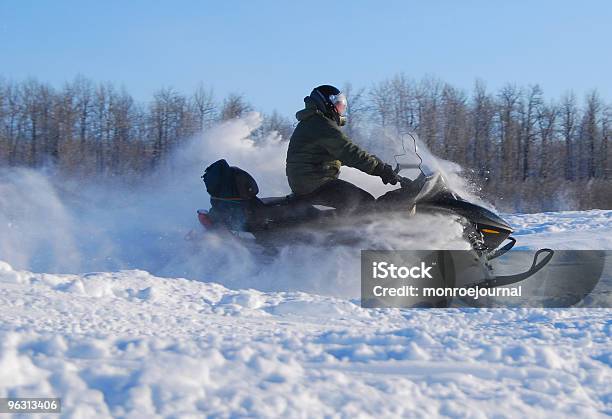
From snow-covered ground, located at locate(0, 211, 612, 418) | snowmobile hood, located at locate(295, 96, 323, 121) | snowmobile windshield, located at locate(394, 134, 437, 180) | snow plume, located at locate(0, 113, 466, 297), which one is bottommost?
snow-covered ground, located at locate(0, 211, 612, 418)

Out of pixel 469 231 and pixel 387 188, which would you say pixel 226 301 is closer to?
pixel 469 231

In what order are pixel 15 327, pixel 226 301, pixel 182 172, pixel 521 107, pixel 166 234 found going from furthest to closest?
1. pixel 521 107
2. pixel 182 172
3. pixel 166 234
4. pixel 226 301
5. pixel 15 327

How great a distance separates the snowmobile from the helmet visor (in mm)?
813

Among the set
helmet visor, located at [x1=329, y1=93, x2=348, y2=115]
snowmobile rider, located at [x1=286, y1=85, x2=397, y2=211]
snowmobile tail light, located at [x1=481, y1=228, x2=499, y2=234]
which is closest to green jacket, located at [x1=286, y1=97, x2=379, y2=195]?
snowmobile rider, located at [x1=286, y1=85, x2=397, y2=211]

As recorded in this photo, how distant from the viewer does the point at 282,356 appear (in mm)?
3439

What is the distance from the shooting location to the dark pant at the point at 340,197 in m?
6.46

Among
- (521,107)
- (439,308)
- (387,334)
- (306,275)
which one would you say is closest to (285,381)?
(387,334)

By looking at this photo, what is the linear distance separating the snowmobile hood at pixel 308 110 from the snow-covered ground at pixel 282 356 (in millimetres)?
2267

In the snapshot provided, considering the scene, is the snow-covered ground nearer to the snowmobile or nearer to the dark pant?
the snowmobile

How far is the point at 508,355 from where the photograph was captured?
3617 millimetres

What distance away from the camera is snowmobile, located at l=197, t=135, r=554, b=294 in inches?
253

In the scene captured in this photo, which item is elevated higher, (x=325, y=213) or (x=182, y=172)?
(x=182, y=172)

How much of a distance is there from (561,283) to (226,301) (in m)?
3.13

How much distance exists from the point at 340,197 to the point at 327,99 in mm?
941
